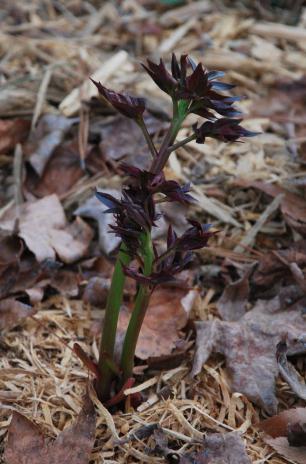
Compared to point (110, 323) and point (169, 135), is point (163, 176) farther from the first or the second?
point (110, 323)

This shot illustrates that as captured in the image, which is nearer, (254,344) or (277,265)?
(254,344)

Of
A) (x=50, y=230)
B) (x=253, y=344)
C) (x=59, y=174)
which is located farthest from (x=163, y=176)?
(x=59, y=174)

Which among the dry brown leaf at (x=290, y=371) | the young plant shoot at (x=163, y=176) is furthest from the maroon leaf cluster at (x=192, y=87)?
the dry brown leaf at (x=290, y=371)

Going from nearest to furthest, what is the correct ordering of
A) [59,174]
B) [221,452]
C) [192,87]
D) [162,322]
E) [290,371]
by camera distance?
[192,87] < [221,452] < [290,371] < [162,322] < [59,174]

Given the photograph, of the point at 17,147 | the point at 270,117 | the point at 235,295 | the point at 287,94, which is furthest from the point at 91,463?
the point at 287,94

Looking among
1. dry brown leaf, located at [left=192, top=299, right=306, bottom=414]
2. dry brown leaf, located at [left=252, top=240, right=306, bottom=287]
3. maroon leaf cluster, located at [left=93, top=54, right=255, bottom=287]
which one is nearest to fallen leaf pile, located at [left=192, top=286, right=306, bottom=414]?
dry brown leaf, located at [left=192, top=299, right=306, bottom=414]

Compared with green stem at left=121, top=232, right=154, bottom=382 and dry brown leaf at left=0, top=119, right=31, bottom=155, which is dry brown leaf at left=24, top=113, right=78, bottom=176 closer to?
dry brown leaf at left=0, top=119, right=31, bottom=155

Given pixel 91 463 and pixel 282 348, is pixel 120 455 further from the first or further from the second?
pixel 282 348
